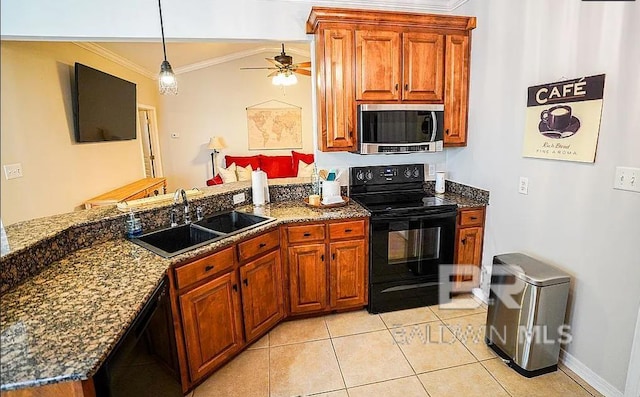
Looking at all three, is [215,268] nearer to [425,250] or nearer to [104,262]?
[104,262]

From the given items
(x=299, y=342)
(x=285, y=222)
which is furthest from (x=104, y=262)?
(x=299, y=342)

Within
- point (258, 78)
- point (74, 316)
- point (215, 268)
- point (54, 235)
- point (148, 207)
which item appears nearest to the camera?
point (74, 316)

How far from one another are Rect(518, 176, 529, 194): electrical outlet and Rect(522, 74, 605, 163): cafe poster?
0.57 feet

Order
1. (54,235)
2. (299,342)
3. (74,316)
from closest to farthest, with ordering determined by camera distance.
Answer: (74,316) < (54,235) < (299,342)

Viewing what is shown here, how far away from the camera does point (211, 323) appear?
1.92 meters

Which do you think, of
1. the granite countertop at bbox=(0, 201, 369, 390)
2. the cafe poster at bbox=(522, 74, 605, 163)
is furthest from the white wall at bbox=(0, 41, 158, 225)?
the cafe poster at bbox=(522, 74, 605, 163)

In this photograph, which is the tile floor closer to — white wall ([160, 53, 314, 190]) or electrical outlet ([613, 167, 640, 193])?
electrical outlet ([613, 167, 640, 193])

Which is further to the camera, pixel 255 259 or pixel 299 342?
pixel 299 342

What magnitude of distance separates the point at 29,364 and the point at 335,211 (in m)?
1.91

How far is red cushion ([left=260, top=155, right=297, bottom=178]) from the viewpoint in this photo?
611 cm

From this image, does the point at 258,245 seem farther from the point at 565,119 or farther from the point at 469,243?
the point at 565,119

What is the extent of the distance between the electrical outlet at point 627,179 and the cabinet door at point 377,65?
1.52m

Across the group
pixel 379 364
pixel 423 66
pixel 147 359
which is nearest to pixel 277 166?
pixel 423 66

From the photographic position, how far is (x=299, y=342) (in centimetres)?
234
